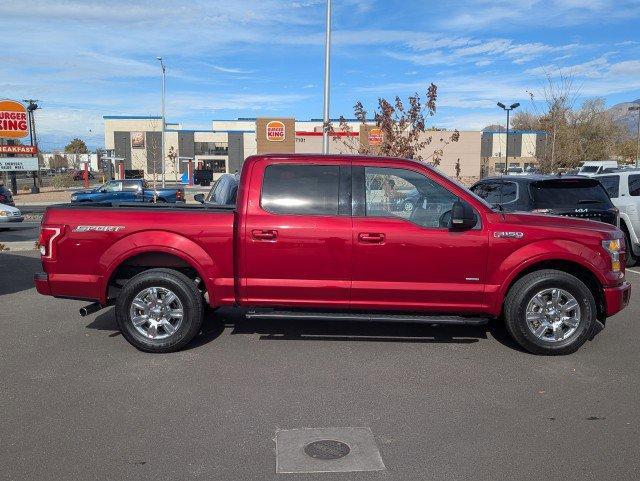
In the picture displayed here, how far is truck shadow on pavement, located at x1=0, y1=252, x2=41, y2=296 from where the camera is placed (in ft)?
28.0

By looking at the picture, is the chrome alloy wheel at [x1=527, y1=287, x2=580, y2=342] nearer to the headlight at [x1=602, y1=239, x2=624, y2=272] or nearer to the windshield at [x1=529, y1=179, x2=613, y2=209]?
the headlight at [x1=602, y1=239, x2=624, y2=272]

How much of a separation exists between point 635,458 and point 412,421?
1.41 m

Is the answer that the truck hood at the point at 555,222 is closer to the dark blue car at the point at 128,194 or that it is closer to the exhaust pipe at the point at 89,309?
the exhaust pipe at the point at 89,309

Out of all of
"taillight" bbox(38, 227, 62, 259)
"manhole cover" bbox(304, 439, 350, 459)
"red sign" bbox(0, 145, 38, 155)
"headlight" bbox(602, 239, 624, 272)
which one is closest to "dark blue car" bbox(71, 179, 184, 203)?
"red sign" bbox(0, 145, 38, 155)

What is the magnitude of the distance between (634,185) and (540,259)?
22.0 feet

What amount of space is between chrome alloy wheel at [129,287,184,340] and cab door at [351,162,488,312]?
175 cm

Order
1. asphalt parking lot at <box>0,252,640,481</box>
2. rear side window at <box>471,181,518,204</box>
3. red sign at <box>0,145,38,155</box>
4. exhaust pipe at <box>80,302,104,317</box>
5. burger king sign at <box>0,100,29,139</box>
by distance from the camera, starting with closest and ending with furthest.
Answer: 1. asphalt parking lot at <box>0,252,640,481</box>
2. exhaust pipe at <box>80,302,104,317</box>
3. rear side window at <box>471,181,518,204</box>
4. burger king sign at <box>0,100,29,139</box>
5. red sign at <box>0,145,38,155</box>

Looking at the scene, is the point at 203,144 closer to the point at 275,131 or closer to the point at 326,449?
the point at 275,131

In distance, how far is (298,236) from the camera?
5.35m

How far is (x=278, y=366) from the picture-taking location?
203 inches

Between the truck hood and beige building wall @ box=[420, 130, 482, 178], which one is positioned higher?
beige building wall @ box=[420, 130, 482, 178]

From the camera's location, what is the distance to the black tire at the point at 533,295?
5.38 m

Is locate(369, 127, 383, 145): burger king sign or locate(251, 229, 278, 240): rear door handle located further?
locate(369, 127, 383, 145): burger king sign

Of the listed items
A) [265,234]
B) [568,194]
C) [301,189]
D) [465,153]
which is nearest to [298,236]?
[265,234]
